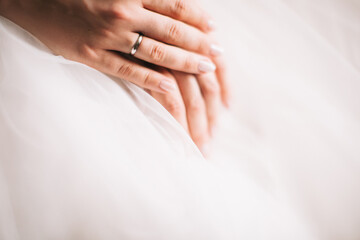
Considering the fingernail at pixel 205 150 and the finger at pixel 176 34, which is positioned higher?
the finger at pixel 176 34

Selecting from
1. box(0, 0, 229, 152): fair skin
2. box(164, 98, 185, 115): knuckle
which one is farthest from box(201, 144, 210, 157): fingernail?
box(164, 98, 185, 115): knuckle

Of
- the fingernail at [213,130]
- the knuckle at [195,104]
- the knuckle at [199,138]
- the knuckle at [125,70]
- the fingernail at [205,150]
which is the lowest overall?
the fingernail at [205,150]

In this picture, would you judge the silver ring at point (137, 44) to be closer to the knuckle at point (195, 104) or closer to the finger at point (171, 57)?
the finger at point (171, 57)

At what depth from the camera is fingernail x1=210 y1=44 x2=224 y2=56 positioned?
29.1 inches

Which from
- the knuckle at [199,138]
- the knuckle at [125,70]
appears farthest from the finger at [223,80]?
the knuckle at [125,70]

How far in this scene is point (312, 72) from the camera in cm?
71

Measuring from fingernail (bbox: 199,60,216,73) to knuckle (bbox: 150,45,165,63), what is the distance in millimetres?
112

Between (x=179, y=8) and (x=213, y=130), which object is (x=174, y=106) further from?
(x=179, y=8)

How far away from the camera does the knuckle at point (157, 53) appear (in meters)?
0.68

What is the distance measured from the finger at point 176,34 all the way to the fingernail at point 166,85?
0.37ft

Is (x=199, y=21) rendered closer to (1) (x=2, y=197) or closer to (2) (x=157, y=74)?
(2) (x=157, y=74)

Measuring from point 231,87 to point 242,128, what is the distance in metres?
0.12

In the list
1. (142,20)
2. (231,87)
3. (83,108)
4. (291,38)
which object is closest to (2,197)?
(83,108)

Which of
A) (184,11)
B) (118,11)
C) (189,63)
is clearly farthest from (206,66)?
(118,11)
